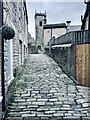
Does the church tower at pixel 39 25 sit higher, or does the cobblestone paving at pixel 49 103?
the church tower at pixel 39 25

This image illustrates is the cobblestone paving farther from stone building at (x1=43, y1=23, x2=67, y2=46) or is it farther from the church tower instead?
the church tower

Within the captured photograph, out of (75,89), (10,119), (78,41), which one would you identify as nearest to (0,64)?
(10,119)

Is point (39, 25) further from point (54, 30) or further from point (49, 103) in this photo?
point (49, 103)

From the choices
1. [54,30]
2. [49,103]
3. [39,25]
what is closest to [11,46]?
[49,103]

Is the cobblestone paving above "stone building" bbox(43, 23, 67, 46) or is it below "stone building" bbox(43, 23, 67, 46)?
below

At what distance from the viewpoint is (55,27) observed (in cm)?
4197

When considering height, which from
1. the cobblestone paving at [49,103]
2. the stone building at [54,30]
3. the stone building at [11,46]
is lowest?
the cobblestone paving at [49,103]

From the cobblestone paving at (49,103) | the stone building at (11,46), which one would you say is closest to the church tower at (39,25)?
the stone building at (11,46)

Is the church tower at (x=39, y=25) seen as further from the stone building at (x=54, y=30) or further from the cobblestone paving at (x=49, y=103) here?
the cobblestone paving at (x=49, y=103)

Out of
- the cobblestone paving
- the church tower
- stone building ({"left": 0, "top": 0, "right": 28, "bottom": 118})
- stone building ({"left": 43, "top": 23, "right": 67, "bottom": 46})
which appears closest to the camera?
the cobblestone paving

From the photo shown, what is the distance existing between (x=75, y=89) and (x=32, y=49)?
992 inches

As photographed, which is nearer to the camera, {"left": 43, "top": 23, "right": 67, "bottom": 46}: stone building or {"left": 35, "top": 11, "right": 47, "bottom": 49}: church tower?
{"left": 43, "top": 23, "right": 67, "bottom": 46}: stone building

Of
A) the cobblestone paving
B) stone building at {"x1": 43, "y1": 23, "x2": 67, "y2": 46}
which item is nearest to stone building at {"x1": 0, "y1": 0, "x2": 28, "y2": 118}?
the cobblestone paving

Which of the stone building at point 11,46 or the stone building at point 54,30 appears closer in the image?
the stone building at point 11,46
